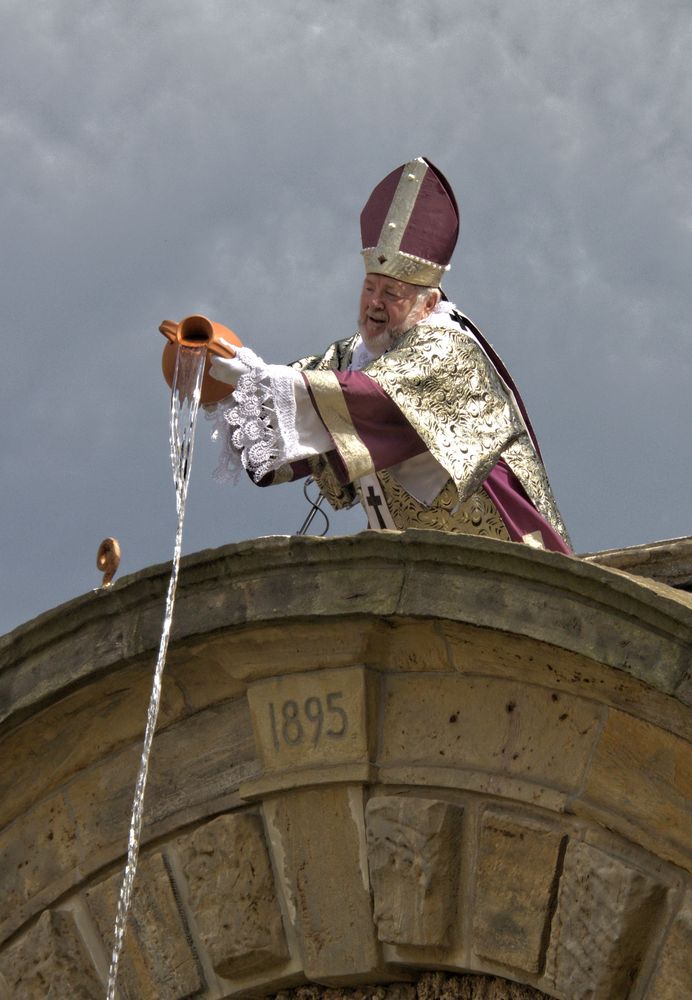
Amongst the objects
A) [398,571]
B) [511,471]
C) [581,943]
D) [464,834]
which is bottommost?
[581,943]

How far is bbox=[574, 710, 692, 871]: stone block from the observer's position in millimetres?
7004

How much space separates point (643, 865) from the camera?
7.03m

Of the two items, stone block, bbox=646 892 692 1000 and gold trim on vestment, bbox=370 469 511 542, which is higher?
gold trim on vestment, bbox=370 469 511 542

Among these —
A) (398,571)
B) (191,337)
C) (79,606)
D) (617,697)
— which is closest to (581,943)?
(617,697)

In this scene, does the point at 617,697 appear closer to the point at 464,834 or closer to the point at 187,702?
the point at 464,834

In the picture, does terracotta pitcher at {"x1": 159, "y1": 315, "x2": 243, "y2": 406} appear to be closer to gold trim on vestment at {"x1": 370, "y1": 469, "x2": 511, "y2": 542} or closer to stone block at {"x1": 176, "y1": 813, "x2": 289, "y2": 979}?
gold trim on vestment at {"x1": 370, "y1": 469, "x2": 511, "y2": 542}

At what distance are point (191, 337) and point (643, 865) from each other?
2.56 meters

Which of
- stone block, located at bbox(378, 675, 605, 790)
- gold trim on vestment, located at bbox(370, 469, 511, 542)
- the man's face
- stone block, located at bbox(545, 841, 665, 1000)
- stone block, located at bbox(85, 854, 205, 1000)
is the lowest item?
stone block, located at bbox(545, 841, 665, 1000)

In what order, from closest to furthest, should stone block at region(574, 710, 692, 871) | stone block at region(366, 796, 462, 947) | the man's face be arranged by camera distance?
stone block at region(574, 710, 692, 871) < stone block at region(366, 796, 462, 947) < the man's face

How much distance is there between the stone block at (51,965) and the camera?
7805 mm

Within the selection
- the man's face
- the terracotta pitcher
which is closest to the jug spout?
the terracotta pitcher

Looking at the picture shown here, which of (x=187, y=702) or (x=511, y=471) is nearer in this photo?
(x=187, y=702)

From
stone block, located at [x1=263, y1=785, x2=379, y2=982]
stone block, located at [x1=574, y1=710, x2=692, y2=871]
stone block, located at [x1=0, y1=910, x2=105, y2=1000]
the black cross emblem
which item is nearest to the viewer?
stone block, located at [x1=574, y1=710, x2=692, y2=871]

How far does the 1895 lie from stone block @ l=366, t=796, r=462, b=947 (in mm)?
324
